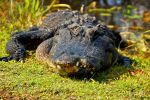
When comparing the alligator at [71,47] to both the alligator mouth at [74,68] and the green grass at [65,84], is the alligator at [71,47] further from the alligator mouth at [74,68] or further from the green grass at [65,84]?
the green grass at [65,84]

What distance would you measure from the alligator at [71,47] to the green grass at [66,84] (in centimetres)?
14

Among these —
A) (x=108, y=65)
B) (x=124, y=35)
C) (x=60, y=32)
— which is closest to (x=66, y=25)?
(x=60, y=32)

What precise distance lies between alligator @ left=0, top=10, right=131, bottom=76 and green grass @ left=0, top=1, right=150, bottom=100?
0.45 ft

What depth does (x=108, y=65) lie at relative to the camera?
213 inches

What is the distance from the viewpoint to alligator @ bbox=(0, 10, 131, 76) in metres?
4.67

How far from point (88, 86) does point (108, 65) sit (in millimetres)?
943

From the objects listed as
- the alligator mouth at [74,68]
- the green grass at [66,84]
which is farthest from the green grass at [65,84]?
the alligator mouth at [74,68]

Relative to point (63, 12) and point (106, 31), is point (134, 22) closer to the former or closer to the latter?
point (63, 12)

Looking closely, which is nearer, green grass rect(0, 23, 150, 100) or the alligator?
green grass rect(0, 23, 150, 100)

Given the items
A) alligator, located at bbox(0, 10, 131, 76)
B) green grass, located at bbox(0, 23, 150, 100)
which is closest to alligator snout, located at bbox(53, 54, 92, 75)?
alligator, located at bbox(0, 10, 131, 76)

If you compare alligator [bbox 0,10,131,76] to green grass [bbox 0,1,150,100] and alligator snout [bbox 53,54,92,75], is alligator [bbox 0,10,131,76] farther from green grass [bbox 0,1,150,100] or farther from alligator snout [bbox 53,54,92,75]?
green grass [bbox 0,1,150,100]

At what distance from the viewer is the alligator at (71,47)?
15.3ft

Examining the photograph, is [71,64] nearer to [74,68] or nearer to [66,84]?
[74,68]

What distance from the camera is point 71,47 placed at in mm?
4914
